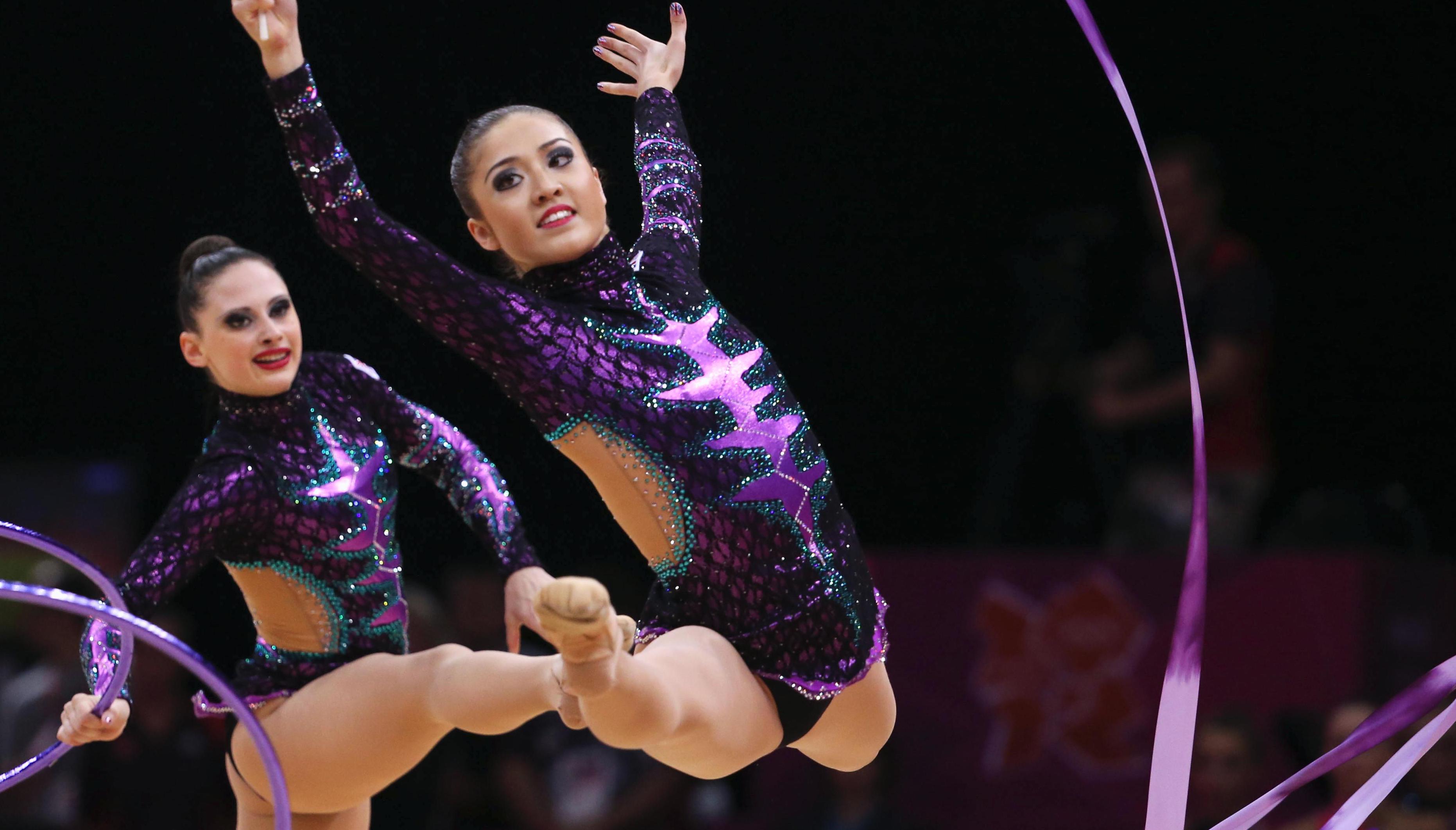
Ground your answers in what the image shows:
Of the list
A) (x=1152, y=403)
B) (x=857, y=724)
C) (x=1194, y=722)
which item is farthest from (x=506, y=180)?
(x=1152, y=403)

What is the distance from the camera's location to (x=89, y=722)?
2348mm

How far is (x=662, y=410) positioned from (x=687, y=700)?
41 centimetres

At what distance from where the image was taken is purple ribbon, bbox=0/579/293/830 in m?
2.02

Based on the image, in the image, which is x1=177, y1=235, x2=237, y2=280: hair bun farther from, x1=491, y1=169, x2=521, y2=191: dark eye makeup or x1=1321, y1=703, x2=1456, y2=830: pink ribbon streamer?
x1=1321, y1=703, x2=1456, y2=830: pink ribbon streamer

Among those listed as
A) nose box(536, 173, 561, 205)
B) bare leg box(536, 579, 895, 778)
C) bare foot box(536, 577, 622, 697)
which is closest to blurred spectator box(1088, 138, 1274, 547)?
bare leg box(536, 579, 895, 778)

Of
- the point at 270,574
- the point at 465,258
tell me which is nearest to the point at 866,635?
the point at 270,574

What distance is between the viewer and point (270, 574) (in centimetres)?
264

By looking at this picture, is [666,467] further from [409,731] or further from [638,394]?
[409,731]

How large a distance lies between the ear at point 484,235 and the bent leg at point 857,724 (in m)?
0.82

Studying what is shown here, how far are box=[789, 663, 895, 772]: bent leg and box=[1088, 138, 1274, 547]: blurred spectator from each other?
240 cm

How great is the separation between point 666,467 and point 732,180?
1.54 m

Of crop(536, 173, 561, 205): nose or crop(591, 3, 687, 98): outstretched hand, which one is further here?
crop(591, 3, 687, 98): outstretched hand

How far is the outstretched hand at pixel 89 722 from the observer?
2.35 metres

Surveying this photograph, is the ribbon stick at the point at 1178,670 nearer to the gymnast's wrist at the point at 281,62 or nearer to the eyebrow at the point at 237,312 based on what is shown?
the gymnast's wrist at the point at 281,62
